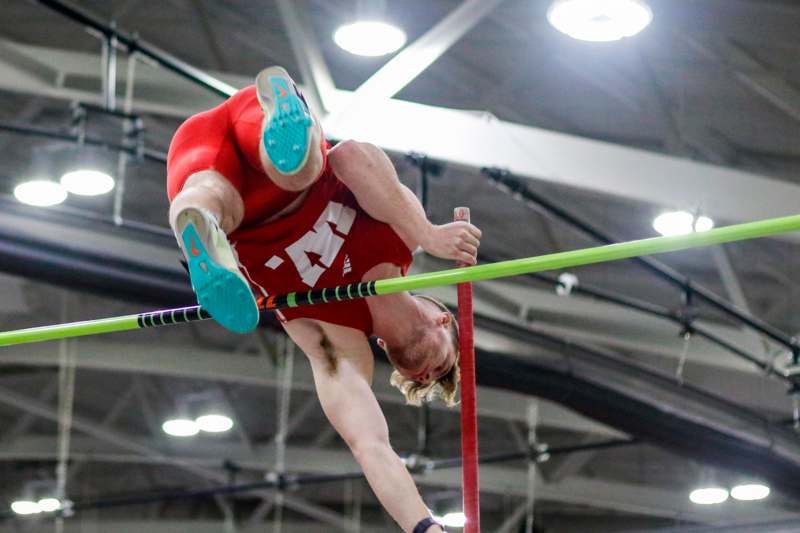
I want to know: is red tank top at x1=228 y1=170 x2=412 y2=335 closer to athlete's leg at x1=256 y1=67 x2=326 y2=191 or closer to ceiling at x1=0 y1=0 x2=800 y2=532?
athlete's leg at x1=256 y1=67 x2=326 y2=191

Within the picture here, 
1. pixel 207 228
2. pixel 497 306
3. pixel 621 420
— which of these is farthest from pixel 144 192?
pixel 207 228

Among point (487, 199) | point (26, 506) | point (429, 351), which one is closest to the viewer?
point (429, 351)

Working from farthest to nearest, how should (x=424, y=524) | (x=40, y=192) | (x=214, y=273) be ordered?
1. (x=40, y=192)
2. (x=424, y=524)
3. (x=214, y=273)

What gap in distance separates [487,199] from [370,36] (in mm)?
4803

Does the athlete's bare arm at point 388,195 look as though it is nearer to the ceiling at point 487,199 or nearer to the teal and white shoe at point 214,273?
the teal and white shoe at point 214,273

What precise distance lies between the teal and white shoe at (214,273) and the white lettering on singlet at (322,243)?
529 millimetres

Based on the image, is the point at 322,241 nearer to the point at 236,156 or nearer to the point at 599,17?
the point at 236,156

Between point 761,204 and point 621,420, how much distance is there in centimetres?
194

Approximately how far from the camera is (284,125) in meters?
3.51

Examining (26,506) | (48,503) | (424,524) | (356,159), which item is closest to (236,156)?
(356,159)

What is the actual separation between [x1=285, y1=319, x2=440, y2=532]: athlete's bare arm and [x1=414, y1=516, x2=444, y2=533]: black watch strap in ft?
0.04

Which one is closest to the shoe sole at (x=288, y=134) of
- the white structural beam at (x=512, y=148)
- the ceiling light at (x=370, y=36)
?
the ceiling light at (x=370, y=36)

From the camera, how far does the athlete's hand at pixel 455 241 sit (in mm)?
3736

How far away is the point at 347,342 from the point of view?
161 inches
